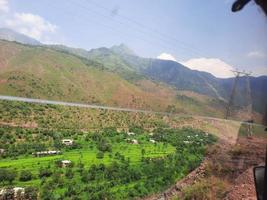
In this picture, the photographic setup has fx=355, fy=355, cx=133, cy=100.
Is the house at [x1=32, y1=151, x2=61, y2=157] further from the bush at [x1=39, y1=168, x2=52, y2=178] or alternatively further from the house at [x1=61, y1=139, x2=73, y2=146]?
the bush at [x1=39, y1=168, x2=52, y2=178]

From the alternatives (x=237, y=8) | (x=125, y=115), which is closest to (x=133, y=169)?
(x=125, y=115)

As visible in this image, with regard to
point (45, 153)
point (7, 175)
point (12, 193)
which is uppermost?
point (45, 153)

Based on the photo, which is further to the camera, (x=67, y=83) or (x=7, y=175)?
(x=67, y=83)

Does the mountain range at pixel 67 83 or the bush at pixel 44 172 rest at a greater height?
the mountain range at pixel 67 83

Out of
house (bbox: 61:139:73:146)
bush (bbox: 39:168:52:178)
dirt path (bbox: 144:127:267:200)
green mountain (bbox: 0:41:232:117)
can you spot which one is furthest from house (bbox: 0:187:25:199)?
green mountain (bbox: 0:41:232:117)

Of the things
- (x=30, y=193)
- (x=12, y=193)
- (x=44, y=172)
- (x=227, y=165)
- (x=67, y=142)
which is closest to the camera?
(x=227, y=165)

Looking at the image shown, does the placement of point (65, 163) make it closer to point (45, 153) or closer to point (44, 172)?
point (45, 153)

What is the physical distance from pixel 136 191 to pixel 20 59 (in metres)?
97.0

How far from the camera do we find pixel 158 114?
11662 cm

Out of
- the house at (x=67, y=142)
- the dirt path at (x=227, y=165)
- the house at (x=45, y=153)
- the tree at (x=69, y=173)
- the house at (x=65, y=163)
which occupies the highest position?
the dirt path at (x=227, y=165)

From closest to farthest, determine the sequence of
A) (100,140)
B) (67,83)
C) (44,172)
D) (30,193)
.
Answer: (30,193) < (44,172) < (100,140) < (67,83)

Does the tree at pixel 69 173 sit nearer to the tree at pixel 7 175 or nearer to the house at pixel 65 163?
the house at pixel 65 163

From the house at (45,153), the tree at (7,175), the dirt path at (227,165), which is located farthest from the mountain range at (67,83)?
the dirt path at (227,165)

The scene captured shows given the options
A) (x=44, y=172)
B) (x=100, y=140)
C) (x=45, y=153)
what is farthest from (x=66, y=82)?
(x=44, y=172)
